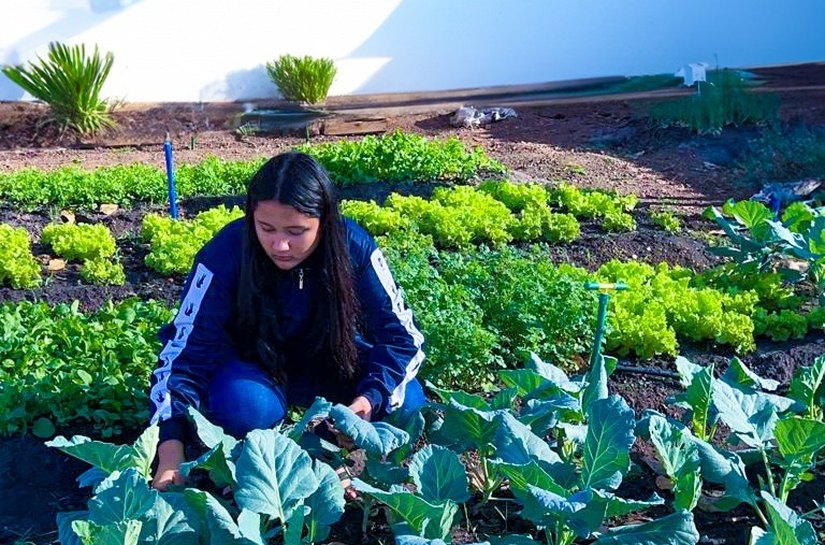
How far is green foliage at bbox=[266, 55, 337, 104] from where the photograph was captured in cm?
1093

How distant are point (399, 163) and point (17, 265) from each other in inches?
124

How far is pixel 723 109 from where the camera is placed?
9578mm

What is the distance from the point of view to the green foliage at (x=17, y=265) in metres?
5.54

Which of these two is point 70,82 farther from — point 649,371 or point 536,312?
point 649,371

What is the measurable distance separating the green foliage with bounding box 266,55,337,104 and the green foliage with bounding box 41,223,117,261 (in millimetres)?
5080

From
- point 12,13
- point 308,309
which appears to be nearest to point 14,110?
point 12,13

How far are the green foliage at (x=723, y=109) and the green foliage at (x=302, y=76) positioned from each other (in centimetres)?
371

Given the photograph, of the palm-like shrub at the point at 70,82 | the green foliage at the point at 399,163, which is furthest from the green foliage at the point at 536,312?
the palm-like shrub at the point at 70,82

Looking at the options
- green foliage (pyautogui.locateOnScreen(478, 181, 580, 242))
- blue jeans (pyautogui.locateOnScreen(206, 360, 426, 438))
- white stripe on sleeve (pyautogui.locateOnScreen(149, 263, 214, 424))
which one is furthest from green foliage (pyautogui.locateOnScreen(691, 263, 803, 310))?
white stripe on sleeve (pyautogui.locateOnScreen(149, 263, 214, 424))

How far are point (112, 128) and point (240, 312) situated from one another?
7.94 m

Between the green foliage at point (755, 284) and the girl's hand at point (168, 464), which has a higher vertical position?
the girl's hand at point (168, 464)

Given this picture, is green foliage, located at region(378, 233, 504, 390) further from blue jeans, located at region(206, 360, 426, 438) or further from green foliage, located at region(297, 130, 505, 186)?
green foliage, located at region(297, 130, 505, 186)

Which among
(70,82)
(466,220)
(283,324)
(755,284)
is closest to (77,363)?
(283,324)

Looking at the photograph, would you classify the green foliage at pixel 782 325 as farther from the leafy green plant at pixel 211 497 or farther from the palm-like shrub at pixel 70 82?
the palm-like shrub at pixel 70 82
